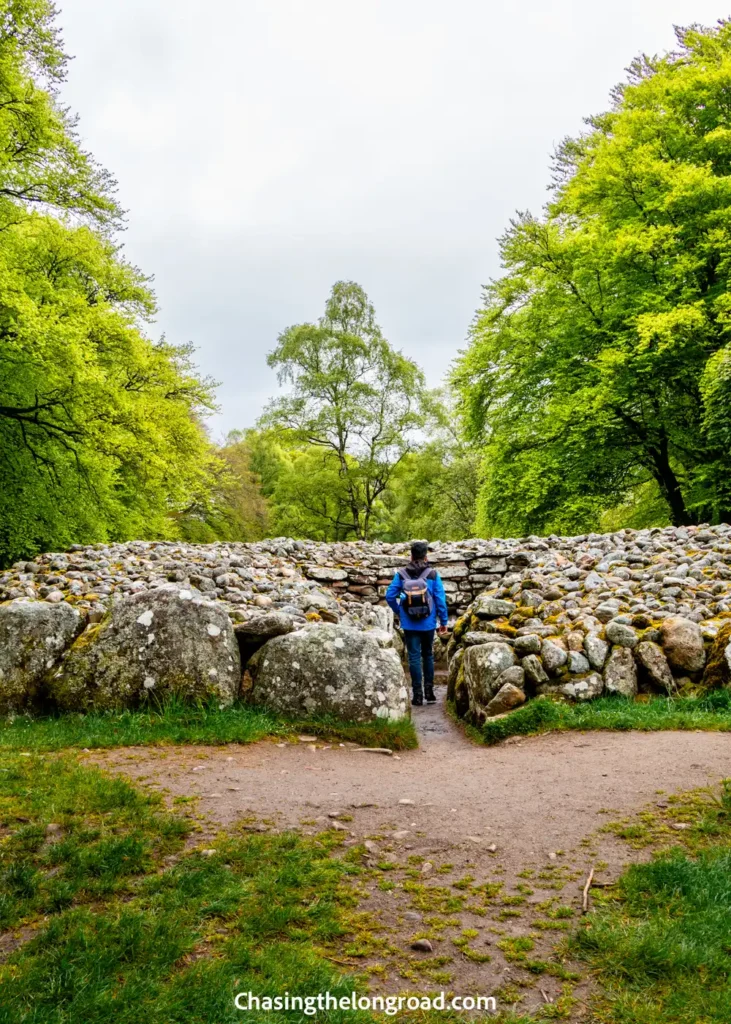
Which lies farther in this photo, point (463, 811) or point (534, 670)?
point (534, 670)

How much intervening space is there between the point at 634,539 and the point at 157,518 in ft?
47.5

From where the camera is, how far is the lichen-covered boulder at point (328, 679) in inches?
267

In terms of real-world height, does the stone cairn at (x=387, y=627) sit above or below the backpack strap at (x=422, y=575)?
below

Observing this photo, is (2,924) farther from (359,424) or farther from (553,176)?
(359,424)

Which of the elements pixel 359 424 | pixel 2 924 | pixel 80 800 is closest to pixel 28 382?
pixel 80 800

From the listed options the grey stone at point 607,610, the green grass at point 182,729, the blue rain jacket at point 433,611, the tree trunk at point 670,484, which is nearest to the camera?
the green grass at point 182,729

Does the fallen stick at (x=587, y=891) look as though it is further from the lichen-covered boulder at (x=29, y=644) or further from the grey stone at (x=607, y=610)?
the lichen-covered boulder at (x=29, y=644)

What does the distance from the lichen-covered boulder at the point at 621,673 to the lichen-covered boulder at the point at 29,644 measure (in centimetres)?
670

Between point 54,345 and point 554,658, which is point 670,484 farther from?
point 54,345

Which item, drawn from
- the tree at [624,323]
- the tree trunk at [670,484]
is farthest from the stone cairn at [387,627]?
the tree trunk at [670,484]

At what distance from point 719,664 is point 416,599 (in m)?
4.07

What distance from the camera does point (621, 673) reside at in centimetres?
727

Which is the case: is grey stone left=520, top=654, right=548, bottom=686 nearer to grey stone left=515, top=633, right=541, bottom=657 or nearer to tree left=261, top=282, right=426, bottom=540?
grey stone left=515, top=633, right=541, bottom=657

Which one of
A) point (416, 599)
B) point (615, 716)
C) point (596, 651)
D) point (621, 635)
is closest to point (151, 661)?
point (416, 599)
